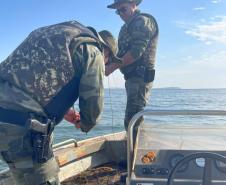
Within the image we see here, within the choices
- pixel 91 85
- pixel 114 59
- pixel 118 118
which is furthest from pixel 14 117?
pixel 118 118

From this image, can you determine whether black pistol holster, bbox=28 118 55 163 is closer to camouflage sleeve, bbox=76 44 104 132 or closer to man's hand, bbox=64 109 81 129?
camouflage sleeve, bbox=76 44 104 132

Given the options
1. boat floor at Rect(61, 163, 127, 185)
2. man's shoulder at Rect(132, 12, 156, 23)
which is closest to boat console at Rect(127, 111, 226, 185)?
boat floor at Rect(61, 163, 127, 185)

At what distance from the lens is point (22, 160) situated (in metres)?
2.83

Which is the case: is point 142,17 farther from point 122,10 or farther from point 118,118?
point 118,118

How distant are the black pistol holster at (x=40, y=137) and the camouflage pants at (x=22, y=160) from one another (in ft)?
0.12

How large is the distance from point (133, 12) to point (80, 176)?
228cm

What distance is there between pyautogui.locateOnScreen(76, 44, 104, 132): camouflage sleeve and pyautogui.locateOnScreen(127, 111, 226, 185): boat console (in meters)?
0.46

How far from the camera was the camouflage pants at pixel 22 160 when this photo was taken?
279 cm

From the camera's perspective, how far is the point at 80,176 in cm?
549

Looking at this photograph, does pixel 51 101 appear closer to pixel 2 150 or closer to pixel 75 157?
pixel 2 150

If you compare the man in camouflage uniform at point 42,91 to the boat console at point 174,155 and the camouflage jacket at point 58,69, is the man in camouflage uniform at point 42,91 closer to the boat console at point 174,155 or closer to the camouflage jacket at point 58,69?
the camouflage jacket at point 58,69

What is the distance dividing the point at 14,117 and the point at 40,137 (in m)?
0.22

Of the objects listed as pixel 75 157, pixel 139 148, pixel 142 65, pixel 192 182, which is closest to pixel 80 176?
pixel 75 157

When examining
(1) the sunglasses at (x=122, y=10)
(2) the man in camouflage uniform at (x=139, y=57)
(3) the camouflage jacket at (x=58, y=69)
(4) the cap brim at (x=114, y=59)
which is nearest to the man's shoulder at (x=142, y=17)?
(2) the man in camouflage uniform at (x=139, y=57)
